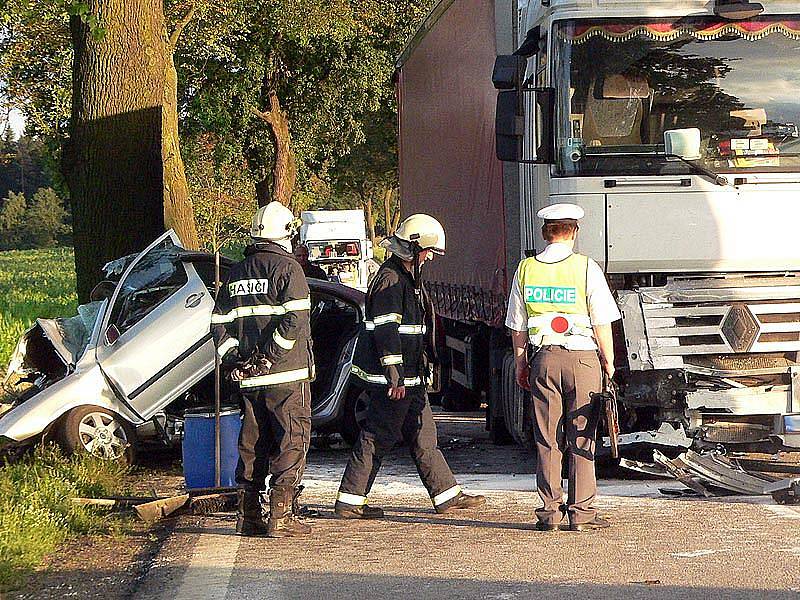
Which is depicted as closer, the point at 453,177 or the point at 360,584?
the point at 360,584

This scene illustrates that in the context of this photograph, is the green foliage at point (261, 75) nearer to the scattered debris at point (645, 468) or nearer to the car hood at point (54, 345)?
the car hood at point (54, 345)

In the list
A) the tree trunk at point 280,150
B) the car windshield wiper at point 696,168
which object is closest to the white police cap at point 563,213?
the car windshield wiper at point 696,168

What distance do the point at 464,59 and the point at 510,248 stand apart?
231 centimetres

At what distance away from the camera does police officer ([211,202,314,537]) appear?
26.4 ft

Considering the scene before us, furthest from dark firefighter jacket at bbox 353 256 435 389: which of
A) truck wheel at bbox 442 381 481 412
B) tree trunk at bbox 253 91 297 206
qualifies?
tree trunk at bbox 253 91 297 206

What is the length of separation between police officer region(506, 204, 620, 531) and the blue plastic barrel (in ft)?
7.36

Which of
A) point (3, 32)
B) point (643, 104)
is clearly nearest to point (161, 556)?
point (643, 104)

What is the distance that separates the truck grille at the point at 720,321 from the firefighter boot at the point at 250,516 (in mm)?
2861

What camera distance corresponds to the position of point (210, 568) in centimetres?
722

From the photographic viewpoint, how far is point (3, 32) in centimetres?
2298

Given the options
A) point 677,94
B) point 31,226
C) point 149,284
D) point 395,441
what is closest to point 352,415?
point 149,284

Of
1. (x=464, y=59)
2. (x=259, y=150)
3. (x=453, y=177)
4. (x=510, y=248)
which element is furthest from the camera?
(x=259, y=150)

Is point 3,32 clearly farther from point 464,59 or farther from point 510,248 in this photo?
point 510,248

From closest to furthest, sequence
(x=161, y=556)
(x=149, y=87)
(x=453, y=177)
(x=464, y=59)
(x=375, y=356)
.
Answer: (x=161, y=556)
(x=375, y=356)
(x=464, y=59)
(x=453, y=177)
(x=149, y=87)
